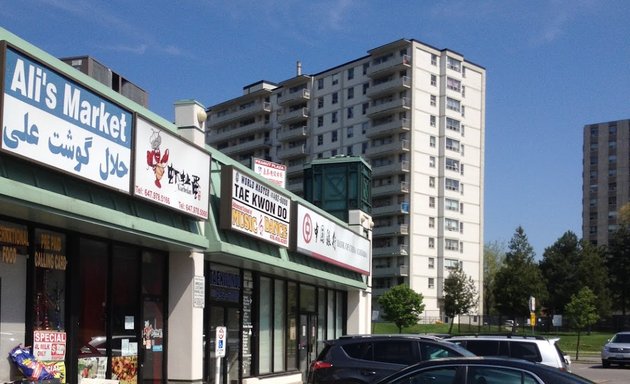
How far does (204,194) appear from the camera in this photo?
1612cm

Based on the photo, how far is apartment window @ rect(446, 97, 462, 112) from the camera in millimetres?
97250

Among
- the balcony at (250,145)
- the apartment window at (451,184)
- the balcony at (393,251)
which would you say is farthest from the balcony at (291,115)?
the balcony at (393,251)

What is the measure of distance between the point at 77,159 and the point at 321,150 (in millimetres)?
95364

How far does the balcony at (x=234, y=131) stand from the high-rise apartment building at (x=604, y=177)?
6983 centimetres

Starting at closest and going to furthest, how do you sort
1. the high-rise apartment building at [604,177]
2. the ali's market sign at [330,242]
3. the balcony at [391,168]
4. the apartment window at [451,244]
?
the ali's market sign at [330,242]
the balcony at [391,168]
the apartment window at [451,244]
the high-rise apartment building at [604,177]

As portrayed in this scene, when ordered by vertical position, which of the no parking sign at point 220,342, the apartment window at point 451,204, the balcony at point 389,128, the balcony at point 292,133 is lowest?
the no parking sign at point 220,342

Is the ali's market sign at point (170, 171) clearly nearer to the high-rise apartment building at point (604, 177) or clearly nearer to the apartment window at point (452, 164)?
the apartment window at point (452, 164)

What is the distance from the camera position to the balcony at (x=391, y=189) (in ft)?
311

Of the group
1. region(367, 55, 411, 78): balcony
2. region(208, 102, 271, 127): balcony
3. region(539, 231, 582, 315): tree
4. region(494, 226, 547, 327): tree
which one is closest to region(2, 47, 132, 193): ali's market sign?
region(494, 226, 547, 327): tree

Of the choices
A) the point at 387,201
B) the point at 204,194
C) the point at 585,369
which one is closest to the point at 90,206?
the point at 204,194

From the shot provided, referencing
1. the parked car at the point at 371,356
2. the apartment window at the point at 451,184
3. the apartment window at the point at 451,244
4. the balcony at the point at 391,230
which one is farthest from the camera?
the apartment window at the point at 451,184

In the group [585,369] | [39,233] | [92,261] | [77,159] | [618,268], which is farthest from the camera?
[618,268]

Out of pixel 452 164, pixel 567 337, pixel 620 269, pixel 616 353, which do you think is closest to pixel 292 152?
pixel 452 164

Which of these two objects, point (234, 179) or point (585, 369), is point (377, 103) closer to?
point (585, 369)
